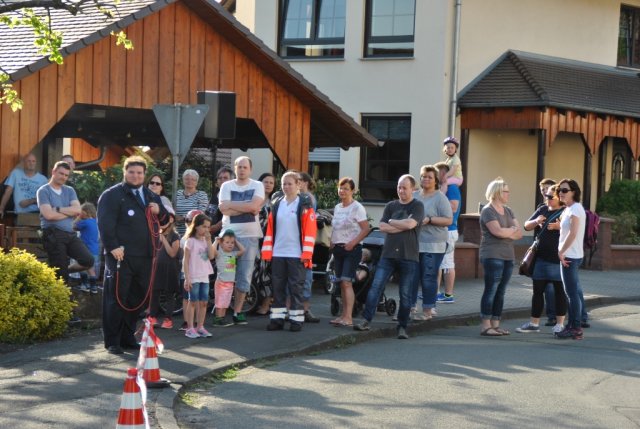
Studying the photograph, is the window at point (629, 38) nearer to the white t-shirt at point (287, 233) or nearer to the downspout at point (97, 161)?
the downspout at point (97, 161)

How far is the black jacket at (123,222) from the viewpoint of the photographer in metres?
10.6

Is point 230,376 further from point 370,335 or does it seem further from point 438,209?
point 438,209

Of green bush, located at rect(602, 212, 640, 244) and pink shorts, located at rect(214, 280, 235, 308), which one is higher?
green bush, located at rect(602, 212, 640, 244)

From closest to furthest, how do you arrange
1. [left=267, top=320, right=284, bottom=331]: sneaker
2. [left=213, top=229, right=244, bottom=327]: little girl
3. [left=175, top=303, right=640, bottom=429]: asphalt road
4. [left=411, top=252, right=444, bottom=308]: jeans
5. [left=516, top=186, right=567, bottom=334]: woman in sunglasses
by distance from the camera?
1. [left=175, top=303, right=640, bottom=429]: asphalt road
2. [left=267, top=320, right=284, bottom=331]: sneaker
3. [left=213, top=229, right=244, bottom=327]: little girl
4. [left=516, top=186, right=567, bottom=334]: woman in sunglasses
5. [left=411, top=252, right=444, bottom=308]: jeans

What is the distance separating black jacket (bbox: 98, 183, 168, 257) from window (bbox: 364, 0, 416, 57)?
15785 mm

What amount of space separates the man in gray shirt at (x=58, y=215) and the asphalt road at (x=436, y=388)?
355 cm

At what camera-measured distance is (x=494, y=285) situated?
13.1 meters

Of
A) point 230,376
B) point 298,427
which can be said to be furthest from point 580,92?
point 298,427

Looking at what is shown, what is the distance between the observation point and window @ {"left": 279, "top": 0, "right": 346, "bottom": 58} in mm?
26516

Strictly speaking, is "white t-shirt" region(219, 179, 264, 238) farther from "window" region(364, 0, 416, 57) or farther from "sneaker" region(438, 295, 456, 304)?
"window" region(364, 0, 416, 57)

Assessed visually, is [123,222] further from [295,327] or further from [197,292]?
[295,327]

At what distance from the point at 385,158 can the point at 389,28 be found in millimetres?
3086

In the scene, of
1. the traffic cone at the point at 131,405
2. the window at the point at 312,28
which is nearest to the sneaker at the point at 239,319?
the traffic cone at the point at 131,405

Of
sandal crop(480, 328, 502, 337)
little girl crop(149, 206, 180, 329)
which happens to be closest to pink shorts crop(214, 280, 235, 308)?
little girl crop(149, 206, 180, 329)
